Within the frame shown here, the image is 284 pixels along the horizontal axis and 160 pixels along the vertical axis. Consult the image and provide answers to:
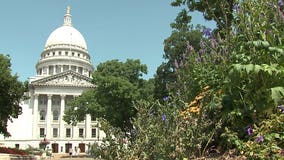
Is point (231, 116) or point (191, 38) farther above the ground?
point (191, 38)

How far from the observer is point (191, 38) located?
149 ft

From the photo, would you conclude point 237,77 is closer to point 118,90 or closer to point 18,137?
point 118,90

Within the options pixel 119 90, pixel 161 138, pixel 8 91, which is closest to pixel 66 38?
pixel 119 90

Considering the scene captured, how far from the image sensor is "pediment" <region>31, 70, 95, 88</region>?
10156 centimetres

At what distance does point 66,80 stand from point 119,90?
62.1 m

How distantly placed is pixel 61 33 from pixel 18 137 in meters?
38.0

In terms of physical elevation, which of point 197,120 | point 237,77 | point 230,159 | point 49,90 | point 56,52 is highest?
point 56,52

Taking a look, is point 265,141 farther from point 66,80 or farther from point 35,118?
point 35,118

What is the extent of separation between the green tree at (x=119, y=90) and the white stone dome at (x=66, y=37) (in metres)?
72.0

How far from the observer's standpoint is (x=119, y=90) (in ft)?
143

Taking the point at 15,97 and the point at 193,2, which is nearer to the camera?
the point at 193,2

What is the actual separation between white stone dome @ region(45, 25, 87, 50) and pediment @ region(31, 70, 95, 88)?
19.9 m

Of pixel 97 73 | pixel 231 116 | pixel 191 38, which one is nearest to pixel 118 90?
pixel 97 73

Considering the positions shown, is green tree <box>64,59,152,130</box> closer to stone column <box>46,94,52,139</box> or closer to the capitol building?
the capitol building
